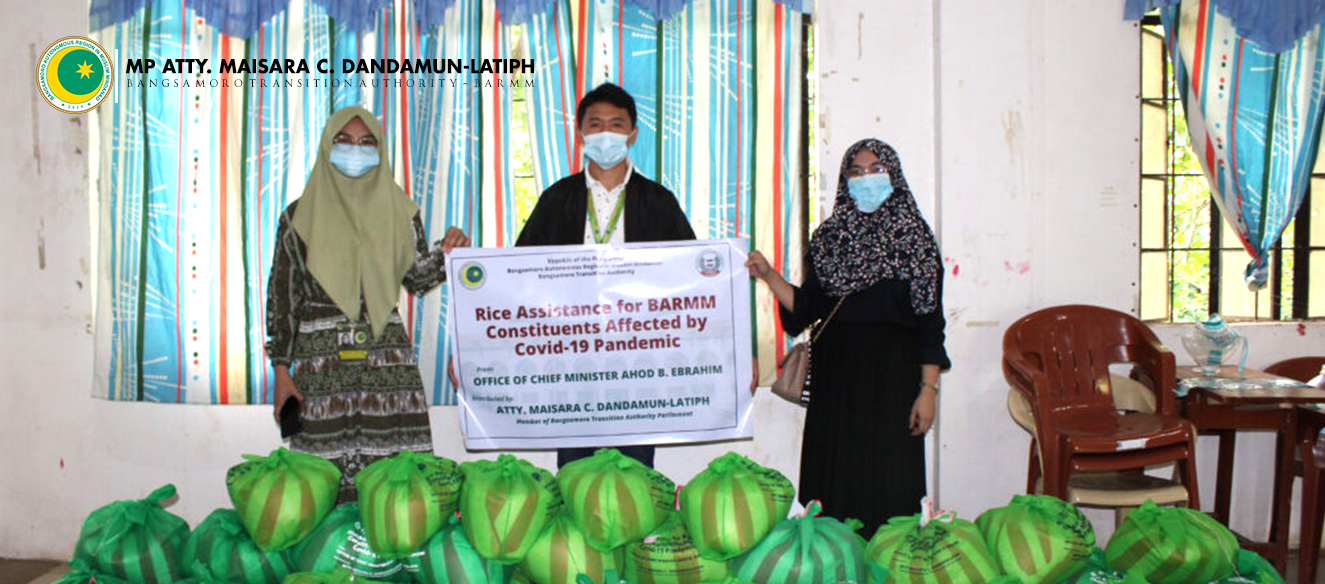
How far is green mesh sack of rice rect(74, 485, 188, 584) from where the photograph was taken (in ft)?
4.81

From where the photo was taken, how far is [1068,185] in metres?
3.37

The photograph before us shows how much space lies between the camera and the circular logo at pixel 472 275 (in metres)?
2.70

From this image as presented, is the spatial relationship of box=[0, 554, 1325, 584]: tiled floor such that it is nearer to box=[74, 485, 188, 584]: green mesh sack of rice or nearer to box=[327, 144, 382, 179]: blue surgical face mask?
box=[327, 144, 382, 179]: blue surgical face mask

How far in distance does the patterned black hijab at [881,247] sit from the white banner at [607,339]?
0.85ft

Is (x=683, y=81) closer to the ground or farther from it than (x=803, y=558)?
farther from it

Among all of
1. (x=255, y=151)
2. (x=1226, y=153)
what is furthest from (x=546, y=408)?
(x=1226, y=153)

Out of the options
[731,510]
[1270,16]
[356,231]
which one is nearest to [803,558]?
[731,510]

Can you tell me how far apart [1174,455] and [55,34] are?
13.3ft

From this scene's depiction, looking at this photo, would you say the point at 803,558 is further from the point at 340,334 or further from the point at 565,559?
the point at 340,334

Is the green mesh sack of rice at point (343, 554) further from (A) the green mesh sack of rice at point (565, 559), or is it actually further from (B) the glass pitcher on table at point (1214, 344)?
(B) the glass pitcher on table at point (1214, 344)

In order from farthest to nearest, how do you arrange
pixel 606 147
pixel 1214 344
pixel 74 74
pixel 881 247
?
pixel 74 74, pixel 1214 344, pixel 606 147, pixel 881 247

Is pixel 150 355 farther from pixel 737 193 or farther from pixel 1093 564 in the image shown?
pixel 1093 564

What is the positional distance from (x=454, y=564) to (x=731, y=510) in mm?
442

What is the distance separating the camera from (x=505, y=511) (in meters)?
1.43
